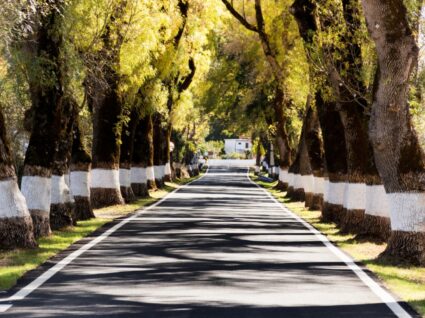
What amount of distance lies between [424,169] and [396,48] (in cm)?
210

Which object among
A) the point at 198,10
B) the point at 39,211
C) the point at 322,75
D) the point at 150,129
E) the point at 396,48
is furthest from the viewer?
the point at 150,129

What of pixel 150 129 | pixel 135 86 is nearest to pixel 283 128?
pixel 150 129

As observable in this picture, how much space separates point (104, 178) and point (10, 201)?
15.6 m

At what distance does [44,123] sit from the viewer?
65.0 feet

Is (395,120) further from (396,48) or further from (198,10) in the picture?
(198,10)

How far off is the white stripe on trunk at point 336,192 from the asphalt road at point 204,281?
454 centimetres

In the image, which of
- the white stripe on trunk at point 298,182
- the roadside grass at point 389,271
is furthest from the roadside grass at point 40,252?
the white stripe on trunk at point 298,182

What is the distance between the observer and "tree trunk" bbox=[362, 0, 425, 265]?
15578 millimetres

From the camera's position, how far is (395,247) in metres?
15.8

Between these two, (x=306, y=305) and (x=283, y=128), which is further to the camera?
(x=283, y=128)

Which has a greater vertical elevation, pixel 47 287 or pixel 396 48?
pixel 396 48

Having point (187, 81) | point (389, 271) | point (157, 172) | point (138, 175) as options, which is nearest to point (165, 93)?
point (138, 175)

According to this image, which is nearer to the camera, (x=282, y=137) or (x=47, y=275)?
(x=47, y=275)

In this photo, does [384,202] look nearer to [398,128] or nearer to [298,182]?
[398,128]
